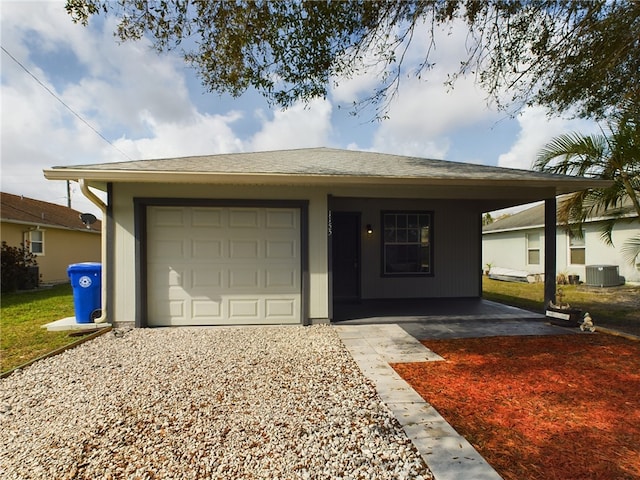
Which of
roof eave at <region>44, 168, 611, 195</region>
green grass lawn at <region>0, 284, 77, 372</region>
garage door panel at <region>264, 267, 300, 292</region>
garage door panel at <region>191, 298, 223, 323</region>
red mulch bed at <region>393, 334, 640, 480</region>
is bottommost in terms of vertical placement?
green grass lawn at <region>0, 284, 77, 372</region>

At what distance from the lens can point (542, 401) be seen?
123 inches

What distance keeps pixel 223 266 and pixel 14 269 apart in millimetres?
9557

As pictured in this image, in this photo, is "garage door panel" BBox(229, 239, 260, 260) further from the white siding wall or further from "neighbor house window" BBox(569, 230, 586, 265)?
"neighbor house window" BBox(569, 230, 586, 265)

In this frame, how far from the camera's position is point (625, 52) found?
5.12 m

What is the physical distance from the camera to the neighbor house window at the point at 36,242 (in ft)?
42.9

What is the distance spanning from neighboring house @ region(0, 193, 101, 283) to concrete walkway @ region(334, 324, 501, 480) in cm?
1329

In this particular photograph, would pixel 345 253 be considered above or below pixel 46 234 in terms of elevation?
below

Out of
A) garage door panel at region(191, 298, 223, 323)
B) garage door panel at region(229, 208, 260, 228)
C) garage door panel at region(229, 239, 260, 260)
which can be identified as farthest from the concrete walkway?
garage door panel at region(229, 208, 260, 228)

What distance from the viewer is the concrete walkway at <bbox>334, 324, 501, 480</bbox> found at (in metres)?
2.19

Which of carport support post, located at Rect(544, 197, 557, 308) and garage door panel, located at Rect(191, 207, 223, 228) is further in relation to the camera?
carport support post, located at Rect(544, 197, 557, 308)

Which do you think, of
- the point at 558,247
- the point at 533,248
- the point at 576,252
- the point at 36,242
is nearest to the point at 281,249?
the point at 36,242

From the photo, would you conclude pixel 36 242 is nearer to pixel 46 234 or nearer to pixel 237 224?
pixel 46 234

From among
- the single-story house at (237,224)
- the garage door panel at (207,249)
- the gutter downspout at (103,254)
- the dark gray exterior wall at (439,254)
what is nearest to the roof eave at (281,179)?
the single-story house at (237,224)

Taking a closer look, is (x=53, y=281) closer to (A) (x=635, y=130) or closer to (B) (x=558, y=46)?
(B) (x=558, y=46)
